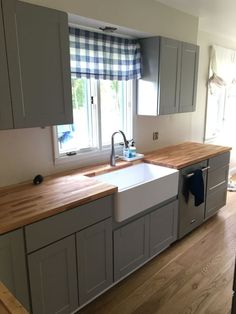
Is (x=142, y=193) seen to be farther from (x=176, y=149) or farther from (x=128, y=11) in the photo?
(x=128, y=11)

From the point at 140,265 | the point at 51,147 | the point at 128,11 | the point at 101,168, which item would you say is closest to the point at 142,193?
the point at 101,168

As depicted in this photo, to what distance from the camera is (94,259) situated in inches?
73.5

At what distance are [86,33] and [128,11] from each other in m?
0.44

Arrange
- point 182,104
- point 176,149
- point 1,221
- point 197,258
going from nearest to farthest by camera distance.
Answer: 1. point 1,221
2. point 197,258
3. point 182,104
4. point 176,149

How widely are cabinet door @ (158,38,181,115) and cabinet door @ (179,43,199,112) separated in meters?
0.09

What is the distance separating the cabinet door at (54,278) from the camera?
5.05ft

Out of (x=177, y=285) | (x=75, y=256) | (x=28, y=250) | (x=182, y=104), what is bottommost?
(x=177, y=285)

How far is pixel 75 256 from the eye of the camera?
173 centimetres

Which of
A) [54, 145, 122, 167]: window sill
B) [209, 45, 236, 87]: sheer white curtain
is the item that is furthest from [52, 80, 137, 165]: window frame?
[209, 45, 236, 87]: sheer white curtain

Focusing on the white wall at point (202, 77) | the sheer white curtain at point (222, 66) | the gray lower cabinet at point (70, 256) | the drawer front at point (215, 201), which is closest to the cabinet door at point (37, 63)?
the gray lower cabinet at point (70, 256)

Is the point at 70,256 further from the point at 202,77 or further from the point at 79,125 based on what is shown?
the point at 202,77

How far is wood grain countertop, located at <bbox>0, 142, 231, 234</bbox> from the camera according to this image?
1467 mm

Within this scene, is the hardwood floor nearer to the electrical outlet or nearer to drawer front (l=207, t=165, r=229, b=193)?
drawer front (l=207, t=165, r=229, b=193)

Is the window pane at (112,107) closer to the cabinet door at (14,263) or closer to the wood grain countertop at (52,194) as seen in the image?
the wood grain countertop at (52,194)
